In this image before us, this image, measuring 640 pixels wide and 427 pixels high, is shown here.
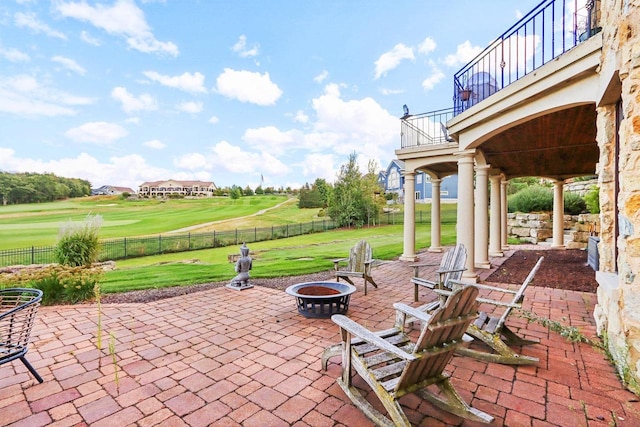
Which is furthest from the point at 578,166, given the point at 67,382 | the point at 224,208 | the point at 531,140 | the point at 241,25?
the point at 224,208

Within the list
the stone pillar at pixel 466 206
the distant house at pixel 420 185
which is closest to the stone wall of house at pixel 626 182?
the stone pillar at pixel 466 206

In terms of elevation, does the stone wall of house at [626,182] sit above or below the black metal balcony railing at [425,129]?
below

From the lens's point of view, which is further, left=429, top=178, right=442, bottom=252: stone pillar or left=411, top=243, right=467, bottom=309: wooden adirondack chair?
left=429, top=178, right=442, bottom=252: stone pillar

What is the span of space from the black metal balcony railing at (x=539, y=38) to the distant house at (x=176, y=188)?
24891 mm

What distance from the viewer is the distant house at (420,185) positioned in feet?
97.5

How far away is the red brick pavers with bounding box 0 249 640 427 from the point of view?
1.92 meters

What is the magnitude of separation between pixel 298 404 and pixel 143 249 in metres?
13.1

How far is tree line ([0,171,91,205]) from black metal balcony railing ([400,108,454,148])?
51.9ft

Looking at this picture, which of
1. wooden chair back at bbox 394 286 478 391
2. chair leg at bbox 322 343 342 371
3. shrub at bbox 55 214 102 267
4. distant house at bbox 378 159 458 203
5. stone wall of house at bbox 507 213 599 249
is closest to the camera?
wooden chair back at bbox 394 286 478 391

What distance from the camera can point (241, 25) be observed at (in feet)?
42.5

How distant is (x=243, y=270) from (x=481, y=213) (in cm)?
513

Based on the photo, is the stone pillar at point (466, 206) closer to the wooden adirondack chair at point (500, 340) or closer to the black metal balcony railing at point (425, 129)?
the black metal balcony railing at point (425, 129)

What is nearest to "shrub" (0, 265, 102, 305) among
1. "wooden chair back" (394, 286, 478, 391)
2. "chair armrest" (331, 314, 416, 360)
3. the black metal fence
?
"chair armrest" (331, 314, 416, 360)

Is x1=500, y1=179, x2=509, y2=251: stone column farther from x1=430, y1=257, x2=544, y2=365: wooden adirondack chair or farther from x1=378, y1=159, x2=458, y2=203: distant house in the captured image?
x1=378, y1=159, x2=458, y2=203: distant house
